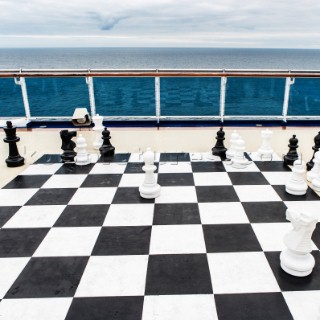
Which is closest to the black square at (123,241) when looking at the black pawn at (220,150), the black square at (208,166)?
the black square at (208,166)

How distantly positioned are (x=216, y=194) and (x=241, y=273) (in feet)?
2.82

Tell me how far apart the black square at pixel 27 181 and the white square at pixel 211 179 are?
122 cm

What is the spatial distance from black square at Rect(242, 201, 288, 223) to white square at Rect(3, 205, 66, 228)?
3.96ft

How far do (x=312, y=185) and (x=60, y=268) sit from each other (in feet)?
6.06

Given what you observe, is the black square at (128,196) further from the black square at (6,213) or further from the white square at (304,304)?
the white square at (304,304)

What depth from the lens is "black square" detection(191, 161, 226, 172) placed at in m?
2.71

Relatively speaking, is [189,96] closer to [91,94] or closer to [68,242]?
[91,94]

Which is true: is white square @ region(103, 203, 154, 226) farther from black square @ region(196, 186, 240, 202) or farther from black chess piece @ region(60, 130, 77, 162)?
black chess piece @ region(60, 130, 77, 162)

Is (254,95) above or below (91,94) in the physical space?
below

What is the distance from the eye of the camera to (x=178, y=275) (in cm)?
142

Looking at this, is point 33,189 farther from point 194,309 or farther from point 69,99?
point 69,99

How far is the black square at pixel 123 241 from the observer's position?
5.29 ft

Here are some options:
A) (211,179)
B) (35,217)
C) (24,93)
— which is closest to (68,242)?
(35,217)

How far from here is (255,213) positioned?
78.0 inches
